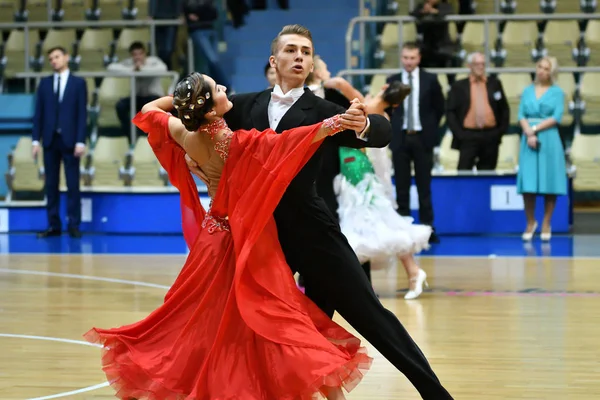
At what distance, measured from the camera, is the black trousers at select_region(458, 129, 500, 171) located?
36.8 feet

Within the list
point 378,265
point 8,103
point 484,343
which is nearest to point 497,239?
point 378,265

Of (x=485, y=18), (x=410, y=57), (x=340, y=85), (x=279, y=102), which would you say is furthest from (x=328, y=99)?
(x=485, y=18)

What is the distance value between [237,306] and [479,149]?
7500mm

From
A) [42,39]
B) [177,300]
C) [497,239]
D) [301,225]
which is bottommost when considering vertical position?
[497,239]

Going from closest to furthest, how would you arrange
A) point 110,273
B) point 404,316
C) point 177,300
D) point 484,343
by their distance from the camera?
point 177,300, point 484,343, point 404,316, point 110,273

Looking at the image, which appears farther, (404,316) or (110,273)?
(110,273)

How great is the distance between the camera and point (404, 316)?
6.86 metres

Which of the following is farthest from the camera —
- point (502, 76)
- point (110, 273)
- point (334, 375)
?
point (502, 76)

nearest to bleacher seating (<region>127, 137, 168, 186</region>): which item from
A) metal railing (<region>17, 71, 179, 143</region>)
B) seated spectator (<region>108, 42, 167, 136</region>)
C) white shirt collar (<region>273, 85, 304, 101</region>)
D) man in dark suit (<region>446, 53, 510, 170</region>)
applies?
metal railing (<region>17, 71, 179, 143</region>)

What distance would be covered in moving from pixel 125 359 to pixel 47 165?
7.55m

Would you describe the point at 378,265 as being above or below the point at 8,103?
below

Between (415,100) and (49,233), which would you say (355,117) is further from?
(49,233)

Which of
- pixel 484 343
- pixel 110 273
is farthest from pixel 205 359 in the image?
pixel 110 273

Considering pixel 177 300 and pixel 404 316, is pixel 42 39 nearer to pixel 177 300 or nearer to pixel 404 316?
pixel 404 316
